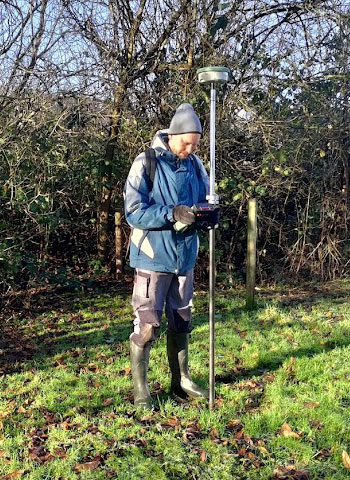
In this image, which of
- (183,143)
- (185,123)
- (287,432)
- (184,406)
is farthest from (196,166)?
(287,432)

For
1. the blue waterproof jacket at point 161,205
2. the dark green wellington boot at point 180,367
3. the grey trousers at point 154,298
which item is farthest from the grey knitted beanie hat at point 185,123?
the dark green wellington boot at point 180,367

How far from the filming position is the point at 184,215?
131 inches

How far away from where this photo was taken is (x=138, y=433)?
3.39 metres

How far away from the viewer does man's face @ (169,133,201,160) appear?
353 cm

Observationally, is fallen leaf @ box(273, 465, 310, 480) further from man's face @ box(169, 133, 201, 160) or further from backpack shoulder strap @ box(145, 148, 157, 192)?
man's face @ box(169, 133, 201, 160)

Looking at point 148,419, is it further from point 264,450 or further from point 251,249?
point 251,249

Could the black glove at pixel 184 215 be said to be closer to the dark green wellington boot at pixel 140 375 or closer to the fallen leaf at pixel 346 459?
the dark green wellington boot at pixel 140 375

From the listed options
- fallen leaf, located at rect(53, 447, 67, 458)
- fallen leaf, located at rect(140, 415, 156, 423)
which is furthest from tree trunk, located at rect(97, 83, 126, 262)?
fallen leaf, located at rect(53, 447, 67, 458)

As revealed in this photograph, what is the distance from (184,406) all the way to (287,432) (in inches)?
31.8

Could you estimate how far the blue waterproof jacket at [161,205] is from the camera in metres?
3.52

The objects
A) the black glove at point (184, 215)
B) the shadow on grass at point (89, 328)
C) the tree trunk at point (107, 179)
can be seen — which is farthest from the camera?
the tree trunk at point (107, 179)

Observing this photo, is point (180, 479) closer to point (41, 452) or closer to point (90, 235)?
point (41, 452)

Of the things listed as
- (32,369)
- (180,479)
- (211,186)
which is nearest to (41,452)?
(180,479)

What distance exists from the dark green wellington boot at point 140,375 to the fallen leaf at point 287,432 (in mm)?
965
